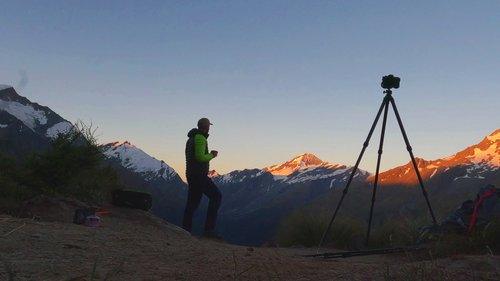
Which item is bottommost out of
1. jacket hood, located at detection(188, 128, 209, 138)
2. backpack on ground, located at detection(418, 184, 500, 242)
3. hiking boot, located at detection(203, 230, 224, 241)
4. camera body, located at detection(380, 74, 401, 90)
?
hiking boot, located at detection(203, 230, 224, 241)

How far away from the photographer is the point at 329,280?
4.30 meters

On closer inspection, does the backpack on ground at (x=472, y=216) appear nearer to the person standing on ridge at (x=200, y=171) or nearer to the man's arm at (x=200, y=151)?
the person standing on ridge at (x=200, y=171)

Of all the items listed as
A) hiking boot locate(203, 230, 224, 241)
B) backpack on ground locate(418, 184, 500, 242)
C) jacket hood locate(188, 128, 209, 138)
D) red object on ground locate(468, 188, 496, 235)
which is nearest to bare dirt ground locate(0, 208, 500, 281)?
red object on ground locate(468, 188, 496, 235)

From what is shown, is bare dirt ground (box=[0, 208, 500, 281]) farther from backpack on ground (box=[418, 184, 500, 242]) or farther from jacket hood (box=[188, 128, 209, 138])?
jacket hood (box=[188, 128, 209, 138])

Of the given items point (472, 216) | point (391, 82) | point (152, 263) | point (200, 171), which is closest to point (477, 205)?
point (472, 216)

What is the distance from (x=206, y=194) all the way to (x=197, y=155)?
0.83 m

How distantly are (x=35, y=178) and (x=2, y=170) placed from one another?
172 centimetres

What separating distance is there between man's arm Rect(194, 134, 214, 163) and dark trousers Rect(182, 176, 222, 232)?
1.29 ft

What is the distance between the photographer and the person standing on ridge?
32.5ft

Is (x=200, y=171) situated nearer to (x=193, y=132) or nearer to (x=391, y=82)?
(x=193, y=132)

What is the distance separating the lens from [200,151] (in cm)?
991

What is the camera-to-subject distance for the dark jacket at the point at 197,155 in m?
9.89

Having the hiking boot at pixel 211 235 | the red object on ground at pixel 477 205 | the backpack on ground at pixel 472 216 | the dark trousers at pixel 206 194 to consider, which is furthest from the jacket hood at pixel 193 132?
the red object on ground at pixel 477 205

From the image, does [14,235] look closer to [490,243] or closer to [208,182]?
[208,182]
